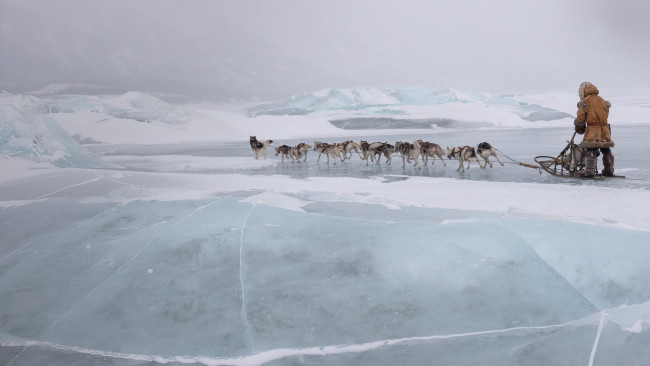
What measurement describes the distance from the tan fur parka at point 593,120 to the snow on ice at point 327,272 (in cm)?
50

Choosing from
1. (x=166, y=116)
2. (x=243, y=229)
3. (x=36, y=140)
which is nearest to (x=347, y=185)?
(x=243, y=229)

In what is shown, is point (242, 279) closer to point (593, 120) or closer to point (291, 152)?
point (593, 120)

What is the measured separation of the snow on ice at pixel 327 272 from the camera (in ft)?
7.14

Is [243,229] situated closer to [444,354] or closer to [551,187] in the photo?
[444,354]

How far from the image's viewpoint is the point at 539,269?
2.63 meters

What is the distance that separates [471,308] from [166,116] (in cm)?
1556

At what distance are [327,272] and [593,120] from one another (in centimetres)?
401

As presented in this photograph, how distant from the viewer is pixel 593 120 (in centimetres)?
516

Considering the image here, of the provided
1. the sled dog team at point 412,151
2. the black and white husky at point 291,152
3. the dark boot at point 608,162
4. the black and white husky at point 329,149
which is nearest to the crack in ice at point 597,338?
the dark boot at point 608,162

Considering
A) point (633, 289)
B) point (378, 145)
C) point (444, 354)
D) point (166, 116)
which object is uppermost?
point (166, 116)

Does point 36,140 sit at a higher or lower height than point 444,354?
higher

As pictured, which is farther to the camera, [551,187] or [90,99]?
[90,99]

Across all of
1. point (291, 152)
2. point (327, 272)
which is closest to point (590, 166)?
point (327, 272)

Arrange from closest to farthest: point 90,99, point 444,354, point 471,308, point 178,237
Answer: point 444,354 → point 471,308 → point 178,237 → point 90,99
